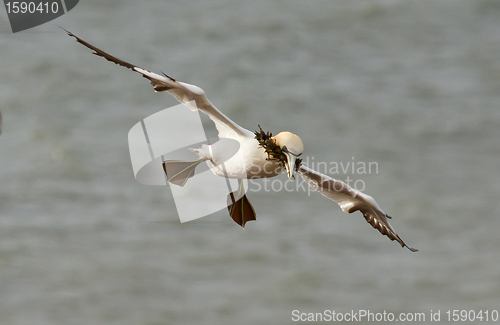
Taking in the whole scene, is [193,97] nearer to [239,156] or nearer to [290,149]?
[239,156]

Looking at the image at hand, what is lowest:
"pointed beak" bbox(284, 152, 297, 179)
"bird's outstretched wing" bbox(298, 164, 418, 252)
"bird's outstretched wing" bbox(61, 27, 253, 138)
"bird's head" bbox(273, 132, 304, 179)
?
"bird's outstretched wing" bbox(298, 164, 418, 252)

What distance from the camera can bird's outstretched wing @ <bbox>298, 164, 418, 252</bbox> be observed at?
4.55 m

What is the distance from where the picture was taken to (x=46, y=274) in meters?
14.4

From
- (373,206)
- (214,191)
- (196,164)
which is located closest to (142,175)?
(196,164)

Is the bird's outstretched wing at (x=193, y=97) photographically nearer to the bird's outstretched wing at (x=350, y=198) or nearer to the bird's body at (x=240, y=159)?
the bird's body at (x=240, y=159)

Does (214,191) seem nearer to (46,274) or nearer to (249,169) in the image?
(46,274)

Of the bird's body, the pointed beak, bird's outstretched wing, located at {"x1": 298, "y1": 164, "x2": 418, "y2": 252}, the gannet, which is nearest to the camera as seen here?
the pointed beak

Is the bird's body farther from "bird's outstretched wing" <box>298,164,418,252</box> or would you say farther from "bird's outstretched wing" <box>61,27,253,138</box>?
"bird's outstretched wing" <box>298,164,418,252</box>

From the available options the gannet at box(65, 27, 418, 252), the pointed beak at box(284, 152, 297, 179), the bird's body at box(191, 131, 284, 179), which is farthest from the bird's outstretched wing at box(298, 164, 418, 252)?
the pointed beak at box(284, 152, 297, 179)

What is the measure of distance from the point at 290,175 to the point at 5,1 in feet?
48.2

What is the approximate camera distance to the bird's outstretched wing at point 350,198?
455 centimetres

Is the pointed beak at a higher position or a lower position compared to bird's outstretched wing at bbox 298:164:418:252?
higher

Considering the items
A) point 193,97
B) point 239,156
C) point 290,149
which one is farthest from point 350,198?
point 193,97

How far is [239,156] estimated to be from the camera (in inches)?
148
